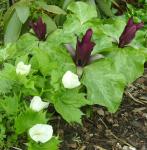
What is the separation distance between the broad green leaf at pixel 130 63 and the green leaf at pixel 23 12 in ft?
1.91

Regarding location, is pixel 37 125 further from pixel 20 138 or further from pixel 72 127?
pixel 72 127

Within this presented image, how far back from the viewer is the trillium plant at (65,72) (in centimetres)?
227

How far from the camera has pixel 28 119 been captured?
88.1 inches

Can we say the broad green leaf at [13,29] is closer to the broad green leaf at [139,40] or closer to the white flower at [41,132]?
the broad green leaf at [139,40]

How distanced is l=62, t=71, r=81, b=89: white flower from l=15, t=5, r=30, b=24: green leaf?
650 millimetres

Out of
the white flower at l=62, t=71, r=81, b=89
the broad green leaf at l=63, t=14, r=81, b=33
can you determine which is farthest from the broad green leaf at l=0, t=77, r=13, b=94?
the broad green leaf at l=63, t=14, r=81, b=33

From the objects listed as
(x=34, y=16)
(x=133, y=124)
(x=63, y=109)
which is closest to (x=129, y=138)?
(x=133, y=124)

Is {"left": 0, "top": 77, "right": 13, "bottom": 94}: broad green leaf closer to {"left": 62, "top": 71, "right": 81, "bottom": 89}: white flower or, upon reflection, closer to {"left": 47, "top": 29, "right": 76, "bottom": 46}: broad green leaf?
{"left": 62, "top": 71, "right": 81, "bottom": 89}: white flower

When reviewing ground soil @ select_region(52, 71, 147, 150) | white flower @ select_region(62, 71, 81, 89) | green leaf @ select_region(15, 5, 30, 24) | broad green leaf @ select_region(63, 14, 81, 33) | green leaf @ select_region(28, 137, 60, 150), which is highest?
green leaf @ select_region(15, 5, 30, 24)

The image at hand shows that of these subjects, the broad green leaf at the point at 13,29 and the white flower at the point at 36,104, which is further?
the broad green leaf at the point at 13,29

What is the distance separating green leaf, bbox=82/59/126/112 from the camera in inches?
95.7

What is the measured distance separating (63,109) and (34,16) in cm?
92

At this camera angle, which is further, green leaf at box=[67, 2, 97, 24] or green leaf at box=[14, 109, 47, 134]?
green leaf at box=[67, 2, 97, 24]

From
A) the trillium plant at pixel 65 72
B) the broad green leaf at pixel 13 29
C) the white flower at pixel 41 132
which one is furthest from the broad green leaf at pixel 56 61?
the broad green leaf at pixel 13 29
